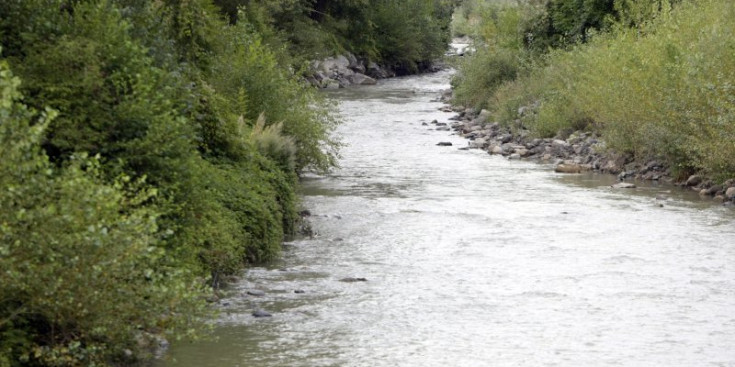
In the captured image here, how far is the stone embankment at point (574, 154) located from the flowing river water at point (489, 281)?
0.75 m

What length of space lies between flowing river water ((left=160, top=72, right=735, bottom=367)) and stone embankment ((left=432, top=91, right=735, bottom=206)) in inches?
→ 29.6

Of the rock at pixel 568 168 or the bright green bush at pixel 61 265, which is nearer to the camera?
the bright green bush at pixel 61 265

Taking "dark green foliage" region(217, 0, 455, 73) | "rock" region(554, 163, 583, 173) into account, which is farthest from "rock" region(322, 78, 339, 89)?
"rock" region(554, 163, 583, 173)

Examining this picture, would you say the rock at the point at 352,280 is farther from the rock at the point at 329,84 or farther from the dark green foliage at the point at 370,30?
the rock at the point at 329,84

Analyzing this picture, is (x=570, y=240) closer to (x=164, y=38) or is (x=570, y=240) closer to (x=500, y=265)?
(x=500, y=265)

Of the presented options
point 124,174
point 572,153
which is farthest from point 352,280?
point 572,153

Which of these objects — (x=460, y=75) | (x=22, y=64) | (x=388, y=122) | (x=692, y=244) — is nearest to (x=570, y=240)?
(x=692, y=244)

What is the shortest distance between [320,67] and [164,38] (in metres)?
34.7

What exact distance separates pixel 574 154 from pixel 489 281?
13.5m

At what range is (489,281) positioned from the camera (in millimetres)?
13977

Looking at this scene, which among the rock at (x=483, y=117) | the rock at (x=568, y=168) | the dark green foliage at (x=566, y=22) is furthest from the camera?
the dark green foliage at (x=566, y=22)

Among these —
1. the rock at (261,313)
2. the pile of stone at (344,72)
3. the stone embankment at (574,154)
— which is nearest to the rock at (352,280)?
the rock at (261,313)

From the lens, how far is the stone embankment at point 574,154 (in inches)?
854

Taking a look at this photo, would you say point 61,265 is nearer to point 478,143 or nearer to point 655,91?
point 655,91
